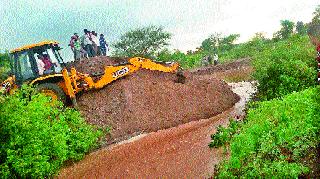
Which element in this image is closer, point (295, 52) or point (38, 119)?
point (38, 119)

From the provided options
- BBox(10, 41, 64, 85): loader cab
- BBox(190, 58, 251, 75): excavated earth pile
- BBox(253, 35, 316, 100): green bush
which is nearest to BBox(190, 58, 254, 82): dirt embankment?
BBox(190, 58, 251, 75): excavated earth pile

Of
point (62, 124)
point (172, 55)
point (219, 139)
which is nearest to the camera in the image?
point (219, 139)

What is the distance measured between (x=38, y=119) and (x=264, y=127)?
597 centimetres

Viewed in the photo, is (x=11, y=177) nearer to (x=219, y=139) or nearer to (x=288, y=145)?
(x=219, y=139)

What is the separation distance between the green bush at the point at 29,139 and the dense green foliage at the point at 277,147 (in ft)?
16.1

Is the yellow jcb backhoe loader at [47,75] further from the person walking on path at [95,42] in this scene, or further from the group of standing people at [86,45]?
the person walking on path at [95,42]

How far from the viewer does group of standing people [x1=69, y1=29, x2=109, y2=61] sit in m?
23.6

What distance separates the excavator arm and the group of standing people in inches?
160

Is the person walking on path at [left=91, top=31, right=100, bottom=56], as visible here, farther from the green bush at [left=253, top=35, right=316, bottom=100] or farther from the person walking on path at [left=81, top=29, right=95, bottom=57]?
the green bush at [left=253, top=35, right=316, bottom=100]

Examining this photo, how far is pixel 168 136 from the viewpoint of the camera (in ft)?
52.4

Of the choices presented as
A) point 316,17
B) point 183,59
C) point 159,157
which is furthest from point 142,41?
point 159,157

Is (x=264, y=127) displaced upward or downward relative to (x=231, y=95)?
upward

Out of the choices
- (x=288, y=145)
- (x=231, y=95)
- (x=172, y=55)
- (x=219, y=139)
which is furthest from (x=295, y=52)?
(x=172, y=55)

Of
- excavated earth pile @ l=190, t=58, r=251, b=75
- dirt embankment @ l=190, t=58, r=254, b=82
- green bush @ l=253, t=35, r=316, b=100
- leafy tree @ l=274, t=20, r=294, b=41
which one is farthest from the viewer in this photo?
leafy tree @ l=274, t=20, r=294, b=41
